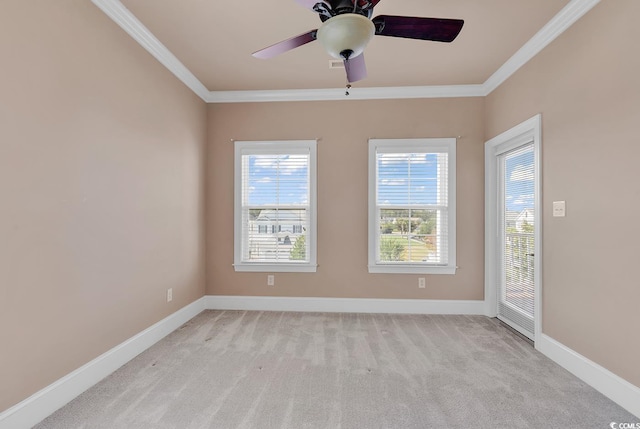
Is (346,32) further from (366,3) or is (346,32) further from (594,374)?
(594,374)

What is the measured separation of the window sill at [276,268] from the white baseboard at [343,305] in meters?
0.35

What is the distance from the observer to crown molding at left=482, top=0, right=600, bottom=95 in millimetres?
2229

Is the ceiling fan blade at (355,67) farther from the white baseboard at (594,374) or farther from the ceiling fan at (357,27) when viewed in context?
the white baseboard at (594,374)

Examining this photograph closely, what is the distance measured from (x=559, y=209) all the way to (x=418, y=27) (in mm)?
1868

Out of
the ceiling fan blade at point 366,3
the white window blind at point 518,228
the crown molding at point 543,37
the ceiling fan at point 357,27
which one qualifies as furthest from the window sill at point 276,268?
the crown molding at point 543,37

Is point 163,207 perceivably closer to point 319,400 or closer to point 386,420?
point 319,400

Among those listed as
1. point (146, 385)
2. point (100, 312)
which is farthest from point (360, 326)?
point (100, 312)

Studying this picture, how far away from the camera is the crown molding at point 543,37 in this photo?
2.23 m

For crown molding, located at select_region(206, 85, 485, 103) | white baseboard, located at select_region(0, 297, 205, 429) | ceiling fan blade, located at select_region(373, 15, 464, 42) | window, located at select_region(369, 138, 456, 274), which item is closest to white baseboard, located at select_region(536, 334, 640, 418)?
window, located at select_region(369, 138, 456, 274)

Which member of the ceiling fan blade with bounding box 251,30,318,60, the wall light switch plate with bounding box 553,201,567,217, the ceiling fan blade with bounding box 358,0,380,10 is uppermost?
the ceiling fan blade with bounding box 358,0,380,10

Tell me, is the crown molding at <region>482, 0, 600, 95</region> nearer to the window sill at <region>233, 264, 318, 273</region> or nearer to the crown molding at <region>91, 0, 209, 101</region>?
the window sill at <region>233, 264, 318, 273</region>

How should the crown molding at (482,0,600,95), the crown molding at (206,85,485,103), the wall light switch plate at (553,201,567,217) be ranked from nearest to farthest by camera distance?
the crown molding at (482,0,600,95), the wall light switch plate at (553,201,567,217), the crown molding at (206,85,485,103)

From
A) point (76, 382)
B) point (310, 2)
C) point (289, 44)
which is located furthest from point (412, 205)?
A: point (76, 382)

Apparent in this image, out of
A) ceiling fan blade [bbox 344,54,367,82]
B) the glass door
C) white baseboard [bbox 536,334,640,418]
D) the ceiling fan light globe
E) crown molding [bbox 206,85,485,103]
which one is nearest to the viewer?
the ceiling fan light globe
